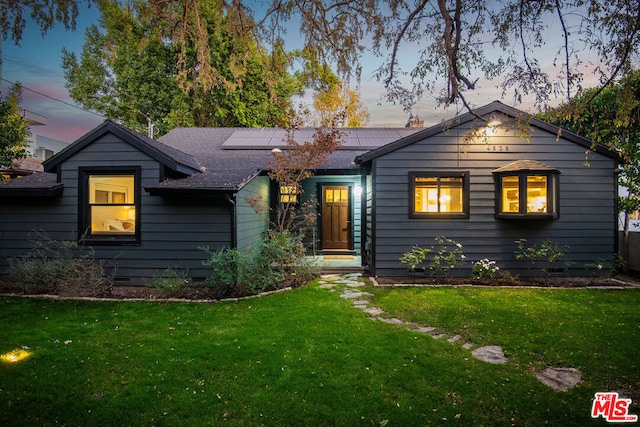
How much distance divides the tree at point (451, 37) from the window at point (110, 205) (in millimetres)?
4143

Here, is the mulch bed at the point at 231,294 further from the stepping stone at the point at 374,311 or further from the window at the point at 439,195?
the stepping stone at the point at 374,311

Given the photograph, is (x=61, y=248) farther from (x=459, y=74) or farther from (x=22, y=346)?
(x=459, y=74)

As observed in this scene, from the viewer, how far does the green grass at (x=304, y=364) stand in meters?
2.78

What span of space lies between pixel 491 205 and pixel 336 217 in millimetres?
4317

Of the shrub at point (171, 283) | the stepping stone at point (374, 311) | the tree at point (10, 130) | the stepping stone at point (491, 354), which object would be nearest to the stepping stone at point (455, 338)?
the stepping stone at point (491, 354)

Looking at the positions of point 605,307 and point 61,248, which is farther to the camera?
point 61,248

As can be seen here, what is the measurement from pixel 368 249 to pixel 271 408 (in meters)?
6.04

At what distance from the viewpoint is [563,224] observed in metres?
7.74

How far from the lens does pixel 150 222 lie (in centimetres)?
717

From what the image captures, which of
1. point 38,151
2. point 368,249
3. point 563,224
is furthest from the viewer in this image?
point 38,151

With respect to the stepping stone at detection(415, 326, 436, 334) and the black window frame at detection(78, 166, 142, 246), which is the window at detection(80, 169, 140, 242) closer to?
the black window frame at detection(78, 166, 142, 246)

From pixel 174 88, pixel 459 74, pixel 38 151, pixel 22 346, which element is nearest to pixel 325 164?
pixel 459 74

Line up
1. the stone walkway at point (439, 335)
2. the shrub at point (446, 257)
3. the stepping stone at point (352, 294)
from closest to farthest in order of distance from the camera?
the stone walkway at point (439, 335)
the stepping stone at point (352, 294)
the shrub at point (446, 257)

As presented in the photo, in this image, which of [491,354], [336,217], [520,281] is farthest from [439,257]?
[491,354]
